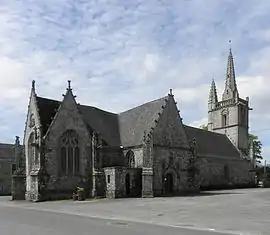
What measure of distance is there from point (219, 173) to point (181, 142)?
75.3 ft

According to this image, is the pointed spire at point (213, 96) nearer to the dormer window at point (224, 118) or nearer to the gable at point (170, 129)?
the dormer window at point (224, 118)

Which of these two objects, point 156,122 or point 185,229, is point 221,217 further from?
point 156,122

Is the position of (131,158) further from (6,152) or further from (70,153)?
(6,152)

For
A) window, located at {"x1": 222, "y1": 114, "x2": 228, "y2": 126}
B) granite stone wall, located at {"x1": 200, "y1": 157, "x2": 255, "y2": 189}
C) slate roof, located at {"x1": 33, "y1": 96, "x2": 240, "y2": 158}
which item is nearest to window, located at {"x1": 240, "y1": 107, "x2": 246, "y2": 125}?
window, located at {"x1": 222, "y1": 114, "x2": 228, "y2": 126}

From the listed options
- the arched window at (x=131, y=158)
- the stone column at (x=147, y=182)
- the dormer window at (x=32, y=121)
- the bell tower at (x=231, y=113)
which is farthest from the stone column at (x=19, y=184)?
the bell tower at (x=231, y=113)

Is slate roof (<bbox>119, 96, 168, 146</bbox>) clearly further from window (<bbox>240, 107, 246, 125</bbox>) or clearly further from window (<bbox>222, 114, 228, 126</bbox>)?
window (<bbox>240, 107, 246, 125</bbox>)

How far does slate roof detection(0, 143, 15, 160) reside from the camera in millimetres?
74125

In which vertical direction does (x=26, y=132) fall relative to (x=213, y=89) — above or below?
below

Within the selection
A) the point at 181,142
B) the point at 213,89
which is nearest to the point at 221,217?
the point at 181,142

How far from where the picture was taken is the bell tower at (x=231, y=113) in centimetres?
7788

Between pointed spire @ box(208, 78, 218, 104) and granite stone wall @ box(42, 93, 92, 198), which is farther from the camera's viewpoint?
pointed spire @ box(208, 78, 218, 104)

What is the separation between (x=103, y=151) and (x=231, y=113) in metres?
40.4

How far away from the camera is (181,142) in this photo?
48.1 meters

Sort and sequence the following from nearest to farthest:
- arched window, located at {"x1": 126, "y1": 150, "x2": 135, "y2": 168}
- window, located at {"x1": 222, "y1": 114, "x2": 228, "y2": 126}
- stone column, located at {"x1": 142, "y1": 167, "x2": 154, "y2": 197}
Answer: stone column, located at {"x1": 142, "y1": 167, "x2": 154, "y2": 197}, arched window, located at {"x1": 126, "y1": 150, "x2": 135, "y2": 168}, window, located at {"x1": 222, "y1": 114, "x2": 228, "y2": 126}
